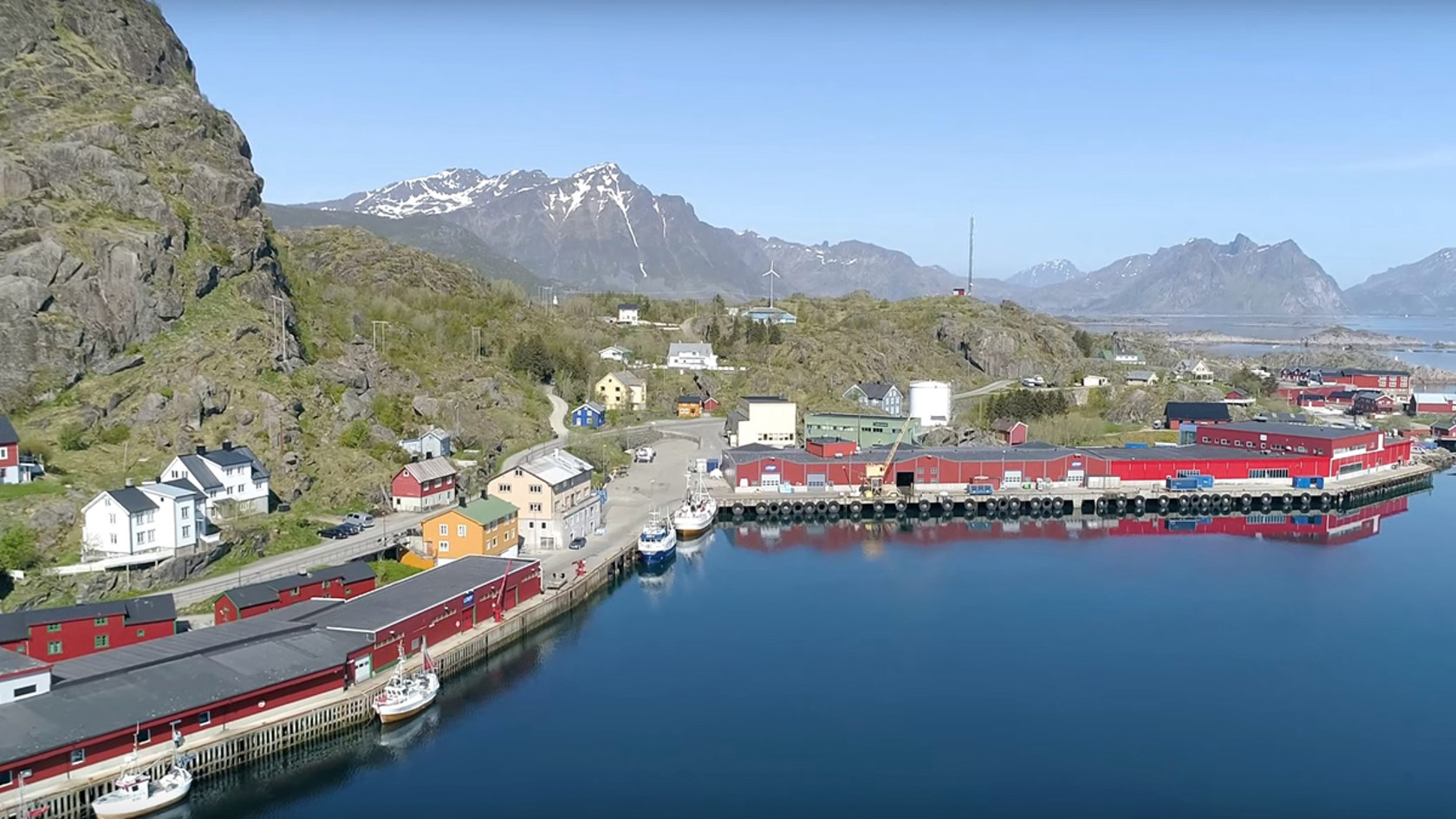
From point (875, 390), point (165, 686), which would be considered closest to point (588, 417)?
point (875, 390)

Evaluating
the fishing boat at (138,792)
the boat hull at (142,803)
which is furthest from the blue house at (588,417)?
the boat hull at (142,803)

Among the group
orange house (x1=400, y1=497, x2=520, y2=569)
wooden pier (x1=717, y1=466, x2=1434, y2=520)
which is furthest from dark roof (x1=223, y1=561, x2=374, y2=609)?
wooden pier (x1=717, y1=466, x2=1434, y2=520)

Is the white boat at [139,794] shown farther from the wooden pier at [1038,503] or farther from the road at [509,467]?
the wooden pier at [1038,503]

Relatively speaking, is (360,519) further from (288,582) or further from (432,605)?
(432,605)

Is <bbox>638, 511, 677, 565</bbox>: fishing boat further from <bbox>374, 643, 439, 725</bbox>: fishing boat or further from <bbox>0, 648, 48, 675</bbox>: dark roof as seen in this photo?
<bbox>0, 648, 48, 675</bbox>: dark roof

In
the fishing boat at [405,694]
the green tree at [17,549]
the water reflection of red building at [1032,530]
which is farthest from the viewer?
the water reflection of red building at [1032,530]

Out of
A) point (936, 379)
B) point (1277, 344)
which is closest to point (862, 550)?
point (936, 379)

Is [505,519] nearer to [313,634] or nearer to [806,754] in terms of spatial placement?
[313,634]
